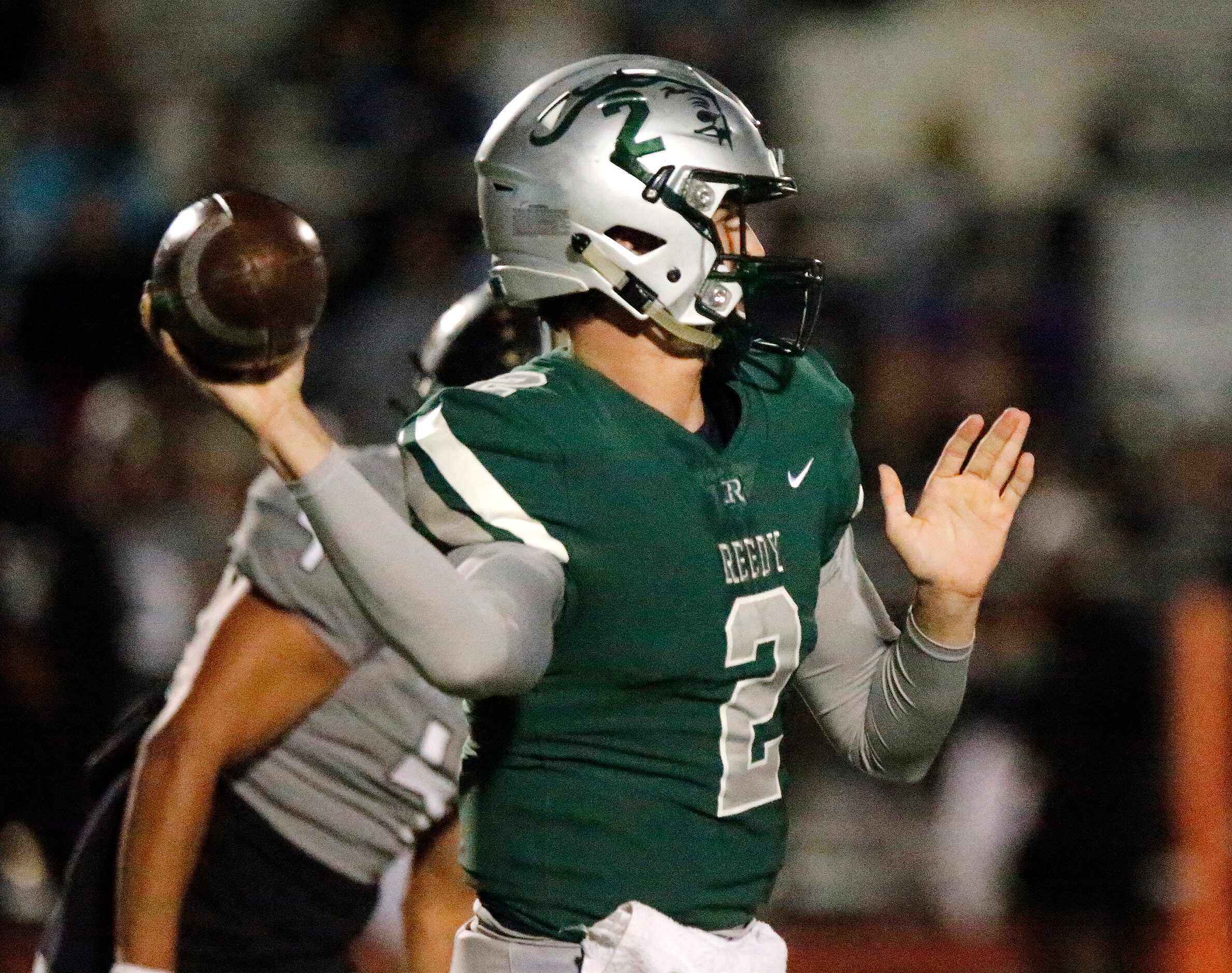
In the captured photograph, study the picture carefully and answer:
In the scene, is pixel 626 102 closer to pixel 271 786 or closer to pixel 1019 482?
pixel 1019 482

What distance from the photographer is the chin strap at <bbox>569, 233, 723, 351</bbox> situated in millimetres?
2160

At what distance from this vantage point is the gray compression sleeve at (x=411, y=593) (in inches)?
70.7

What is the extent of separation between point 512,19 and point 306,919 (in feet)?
16.2

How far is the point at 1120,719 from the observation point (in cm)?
523

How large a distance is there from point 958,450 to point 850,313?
4227mm

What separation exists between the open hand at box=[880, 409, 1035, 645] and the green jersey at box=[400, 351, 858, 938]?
0.13 m

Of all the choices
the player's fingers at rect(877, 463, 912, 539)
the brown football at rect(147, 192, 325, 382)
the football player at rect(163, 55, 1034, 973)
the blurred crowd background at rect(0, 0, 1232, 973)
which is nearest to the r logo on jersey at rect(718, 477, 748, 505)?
the football player at rect(163, 55, 1034, 973)

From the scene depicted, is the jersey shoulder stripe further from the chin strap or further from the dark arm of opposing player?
the dark arm of opposing player

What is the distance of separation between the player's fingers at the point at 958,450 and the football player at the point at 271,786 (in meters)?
0.75

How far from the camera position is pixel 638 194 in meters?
2.15

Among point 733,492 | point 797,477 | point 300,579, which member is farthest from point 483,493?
point 300,579

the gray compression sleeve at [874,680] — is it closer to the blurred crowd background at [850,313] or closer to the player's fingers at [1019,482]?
the player's fingers at [1019,482]

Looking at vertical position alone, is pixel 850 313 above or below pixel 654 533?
below

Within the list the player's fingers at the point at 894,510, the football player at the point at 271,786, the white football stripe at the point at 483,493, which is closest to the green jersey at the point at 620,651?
the white football stripe at the point at 483,493
